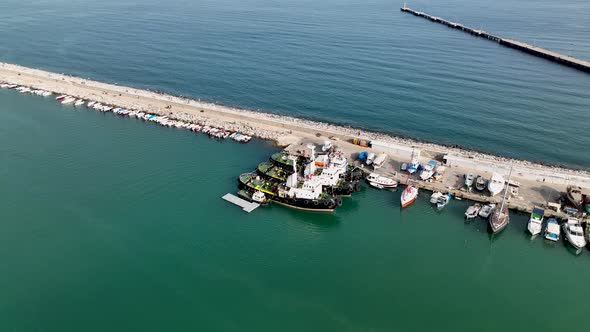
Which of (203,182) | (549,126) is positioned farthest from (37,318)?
(549,126)

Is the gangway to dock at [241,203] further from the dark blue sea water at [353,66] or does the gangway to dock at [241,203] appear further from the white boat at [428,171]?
the dark blue sea water at [353,66]

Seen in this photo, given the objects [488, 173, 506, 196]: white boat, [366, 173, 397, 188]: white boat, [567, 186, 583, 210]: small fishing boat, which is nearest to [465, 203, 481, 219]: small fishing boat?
[488, 173, 506, 196]: white boat

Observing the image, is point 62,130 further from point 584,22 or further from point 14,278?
point 584,22

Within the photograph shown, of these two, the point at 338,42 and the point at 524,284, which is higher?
the point at 338,42

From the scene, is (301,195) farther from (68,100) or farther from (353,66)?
(353,66)

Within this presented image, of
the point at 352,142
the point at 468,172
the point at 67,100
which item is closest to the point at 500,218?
the point at 468,172

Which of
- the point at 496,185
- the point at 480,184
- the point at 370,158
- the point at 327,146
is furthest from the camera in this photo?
the point at 327,146

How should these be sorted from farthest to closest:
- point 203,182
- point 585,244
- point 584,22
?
point 584,22, point 203,182, point 585,244
